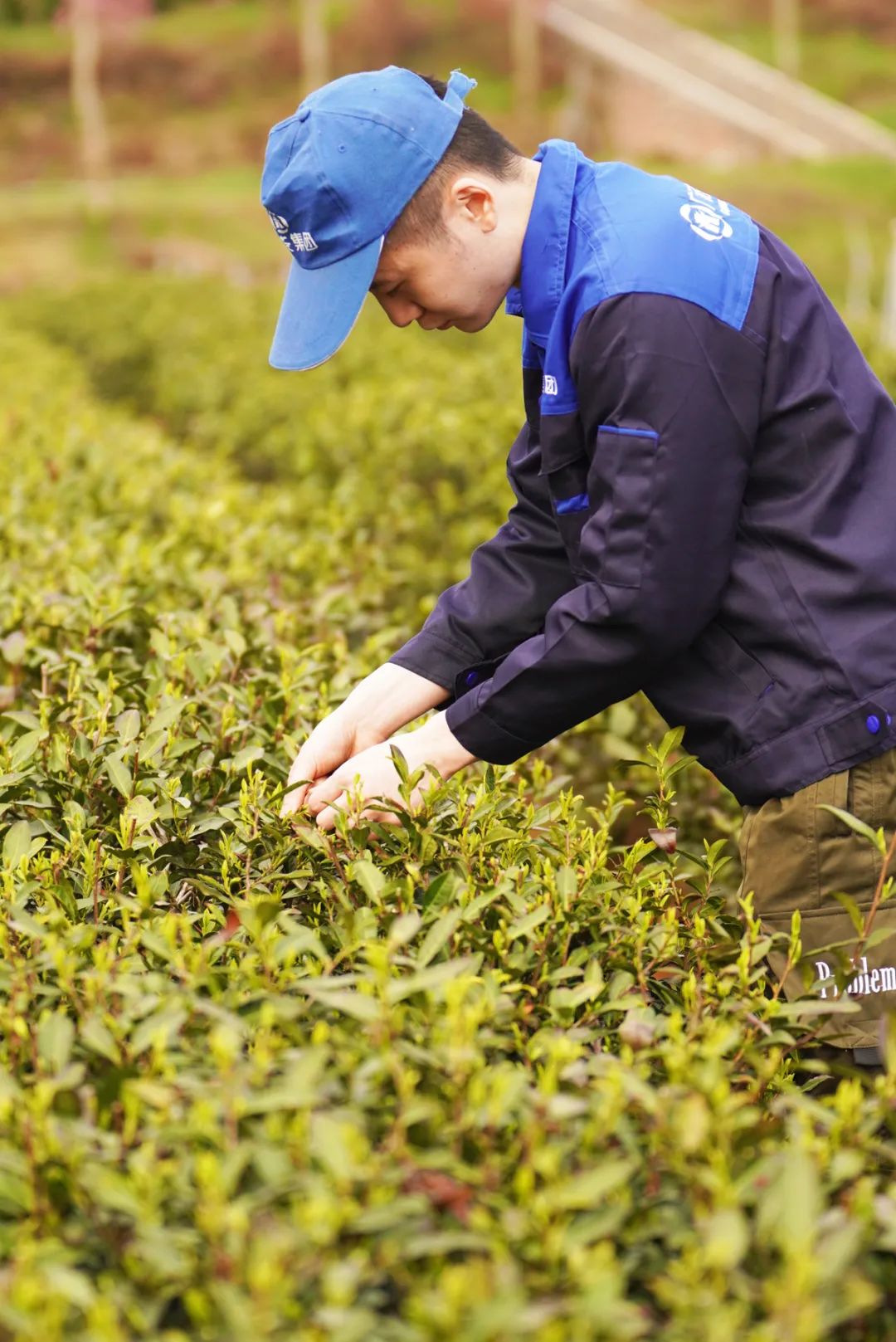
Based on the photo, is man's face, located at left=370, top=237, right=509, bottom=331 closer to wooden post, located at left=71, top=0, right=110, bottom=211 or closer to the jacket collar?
the jacket collar

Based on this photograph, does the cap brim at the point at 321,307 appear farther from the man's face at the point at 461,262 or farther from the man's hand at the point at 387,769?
the man's hand at the point at 387,769

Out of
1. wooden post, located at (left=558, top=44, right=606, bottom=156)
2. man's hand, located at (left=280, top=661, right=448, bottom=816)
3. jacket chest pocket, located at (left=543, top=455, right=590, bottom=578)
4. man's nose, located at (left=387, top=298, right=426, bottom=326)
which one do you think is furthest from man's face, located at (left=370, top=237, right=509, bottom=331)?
wooden post, located at (left=558, top=44, right=606, bottom=156)

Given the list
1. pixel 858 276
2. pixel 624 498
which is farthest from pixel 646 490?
pixel 858 276

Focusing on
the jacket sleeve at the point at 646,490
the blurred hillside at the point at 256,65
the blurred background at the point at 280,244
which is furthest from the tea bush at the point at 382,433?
the blurred hillside at the point at 256,65

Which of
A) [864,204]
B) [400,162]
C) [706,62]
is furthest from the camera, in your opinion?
[706,62]

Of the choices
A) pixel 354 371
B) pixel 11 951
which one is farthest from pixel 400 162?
pixel 354 371

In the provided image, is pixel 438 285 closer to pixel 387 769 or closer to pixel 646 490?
pixel 646 490

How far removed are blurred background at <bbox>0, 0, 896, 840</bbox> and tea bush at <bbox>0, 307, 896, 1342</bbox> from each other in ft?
2.13

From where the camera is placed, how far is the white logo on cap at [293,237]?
6.82ft

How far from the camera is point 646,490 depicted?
74.8 inches

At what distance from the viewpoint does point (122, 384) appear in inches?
416

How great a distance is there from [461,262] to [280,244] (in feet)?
60.3

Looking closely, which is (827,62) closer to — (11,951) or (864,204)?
(864,204)

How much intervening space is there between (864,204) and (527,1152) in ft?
93.9
